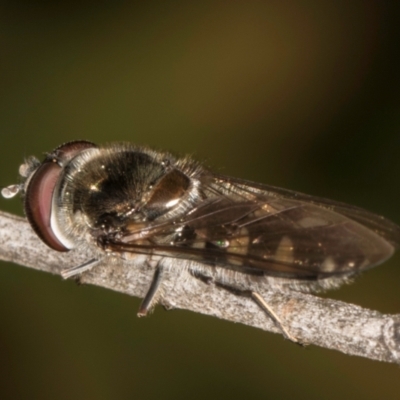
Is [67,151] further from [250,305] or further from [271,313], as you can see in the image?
[271,313]

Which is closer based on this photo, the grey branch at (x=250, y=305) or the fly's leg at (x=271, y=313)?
the grey branch at (x=250, y=305)

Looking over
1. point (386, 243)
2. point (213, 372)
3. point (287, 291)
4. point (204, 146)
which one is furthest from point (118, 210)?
point (204, 146)

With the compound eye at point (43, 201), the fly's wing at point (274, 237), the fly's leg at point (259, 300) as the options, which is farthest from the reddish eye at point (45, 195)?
the fly's leg at point (259, 300)

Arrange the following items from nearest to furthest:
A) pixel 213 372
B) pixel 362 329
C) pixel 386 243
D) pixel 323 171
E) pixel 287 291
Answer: pixel 362 329, pixel 386 243, pixel 287 291, pixel 213 372, pixel 323 171

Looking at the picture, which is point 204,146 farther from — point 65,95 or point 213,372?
point 213,372

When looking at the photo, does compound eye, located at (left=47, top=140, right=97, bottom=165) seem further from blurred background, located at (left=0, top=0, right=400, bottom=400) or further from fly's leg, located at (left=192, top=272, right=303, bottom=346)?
blurred background, located at (left=0, top=0, right=400, bottom=400)

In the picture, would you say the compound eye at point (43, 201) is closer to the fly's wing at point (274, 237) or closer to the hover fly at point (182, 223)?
the hover fly at point (182, 223)
